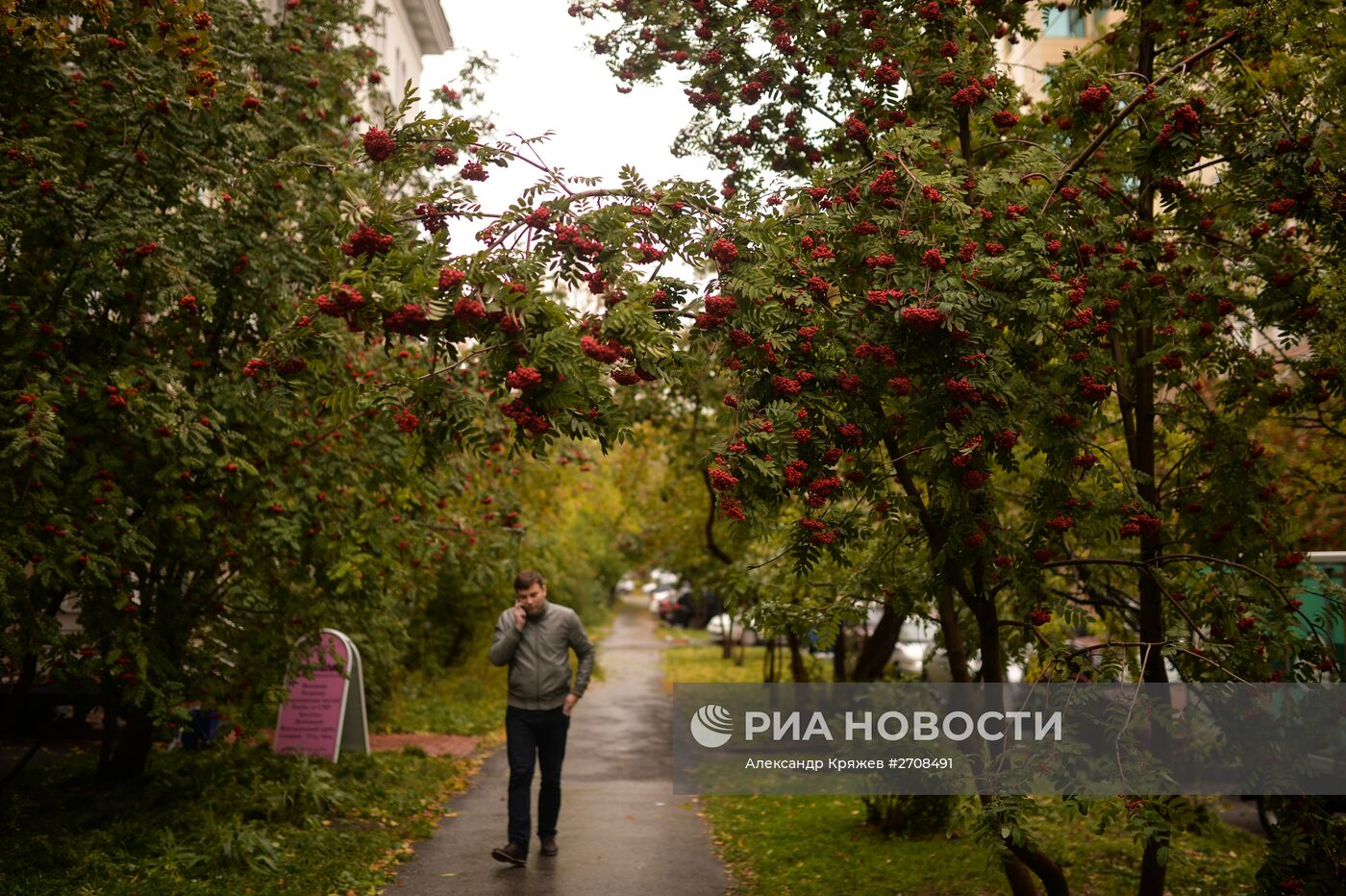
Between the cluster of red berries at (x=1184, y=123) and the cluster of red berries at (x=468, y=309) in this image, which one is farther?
the cluster of red berries at (x=1184, y=123)

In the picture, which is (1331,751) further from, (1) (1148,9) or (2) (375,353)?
(2) (375,353)

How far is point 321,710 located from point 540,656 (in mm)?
3639

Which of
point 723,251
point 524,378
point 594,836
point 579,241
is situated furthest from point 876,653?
point 524,378

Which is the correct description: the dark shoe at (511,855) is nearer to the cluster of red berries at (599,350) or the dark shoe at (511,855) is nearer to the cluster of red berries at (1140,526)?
the cluster of red berries at (1140,526)

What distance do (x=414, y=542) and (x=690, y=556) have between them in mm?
9450

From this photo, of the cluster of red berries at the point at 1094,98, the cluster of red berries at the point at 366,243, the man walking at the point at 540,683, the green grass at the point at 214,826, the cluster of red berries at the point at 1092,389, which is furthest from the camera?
the man walking at the point at 540,683

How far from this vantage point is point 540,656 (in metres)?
7.44

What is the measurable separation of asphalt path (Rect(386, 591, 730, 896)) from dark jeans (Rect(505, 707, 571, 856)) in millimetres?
253

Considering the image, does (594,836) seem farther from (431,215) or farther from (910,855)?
(431,215)

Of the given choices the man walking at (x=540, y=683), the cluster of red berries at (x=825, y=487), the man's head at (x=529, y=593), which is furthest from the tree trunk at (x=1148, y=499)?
the man's head at (x=529, y=593)

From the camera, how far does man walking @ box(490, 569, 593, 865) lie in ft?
24.2

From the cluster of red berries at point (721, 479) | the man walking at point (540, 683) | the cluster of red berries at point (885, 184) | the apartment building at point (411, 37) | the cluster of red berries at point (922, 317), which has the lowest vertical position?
the man walking at point (540, 683)

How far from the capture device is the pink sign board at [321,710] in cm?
996

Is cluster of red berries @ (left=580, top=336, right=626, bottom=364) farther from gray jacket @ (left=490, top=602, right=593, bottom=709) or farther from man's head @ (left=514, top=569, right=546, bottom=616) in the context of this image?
man's head @ (left=514, top=569, right=546, bottom=616)
